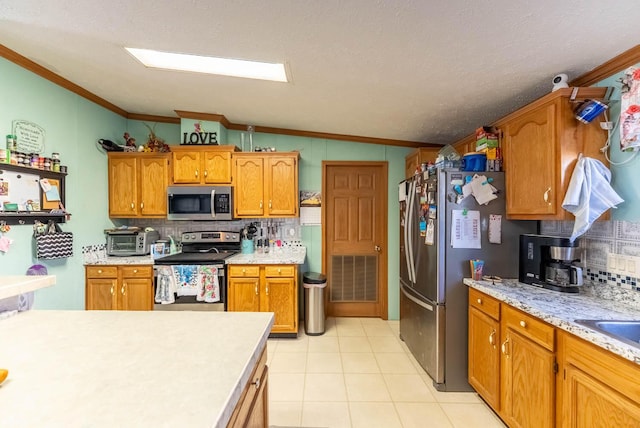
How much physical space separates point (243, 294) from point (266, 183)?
1284 millimetres

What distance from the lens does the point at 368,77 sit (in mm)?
2068

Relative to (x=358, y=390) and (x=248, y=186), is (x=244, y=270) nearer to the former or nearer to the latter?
(x=248, y=186)

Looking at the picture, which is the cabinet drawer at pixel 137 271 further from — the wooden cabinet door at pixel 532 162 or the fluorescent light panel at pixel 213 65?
the wooden cabinet door at pixel 532 162

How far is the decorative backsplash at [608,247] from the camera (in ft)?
5.27

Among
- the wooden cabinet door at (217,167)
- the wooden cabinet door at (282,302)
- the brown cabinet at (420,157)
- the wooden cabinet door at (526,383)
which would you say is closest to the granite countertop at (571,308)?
the wooden cabinet door at (526,383)

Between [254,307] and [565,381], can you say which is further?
[254,307]

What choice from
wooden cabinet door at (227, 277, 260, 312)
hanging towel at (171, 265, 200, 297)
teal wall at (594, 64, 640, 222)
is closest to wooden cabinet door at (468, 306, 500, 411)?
teal wall at (594, 64, 640, 222)

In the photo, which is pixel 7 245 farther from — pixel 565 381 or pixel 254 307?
pixel 565 381

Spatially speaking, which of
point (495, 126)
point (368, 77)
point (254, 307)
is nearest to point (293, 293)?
point (254, 307)

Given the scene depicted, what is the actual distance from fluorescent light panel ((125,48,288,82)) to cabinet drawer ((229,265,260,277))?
1867 mm

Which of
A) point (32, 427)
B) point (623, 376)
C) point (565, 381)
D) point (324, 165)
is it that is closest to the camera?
point (32, 427)

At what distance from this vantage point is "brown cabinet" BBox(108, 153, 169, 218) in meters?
3.30

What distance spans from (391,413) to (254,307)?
1650mm

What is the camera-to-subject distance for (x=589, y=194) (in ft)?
5.34
